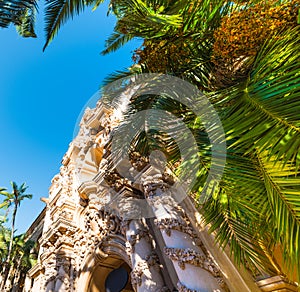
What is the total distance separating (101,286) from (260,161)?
757 cm

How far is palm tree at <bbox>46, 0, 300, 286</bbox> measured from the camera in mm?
2133

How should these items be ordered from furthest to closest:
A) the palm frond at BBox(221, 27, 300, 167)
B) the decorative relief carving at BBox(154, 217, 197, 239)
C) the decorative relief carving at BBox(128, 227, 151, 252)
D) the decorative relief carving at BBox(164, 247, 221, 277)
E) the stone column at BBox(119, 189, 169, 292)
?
1. the decorative relief carving at BBox(128, 227, 151, 252)
2. the stone column at BBox(119, 189, 169, 292)
3. the decorative relief carving at BBox(154, 217, 197, 239)
4. the decorative relief carving at BBox(164, 247, 221, 277)
5. the palm frond at BBox(221, 27, 300, 167)

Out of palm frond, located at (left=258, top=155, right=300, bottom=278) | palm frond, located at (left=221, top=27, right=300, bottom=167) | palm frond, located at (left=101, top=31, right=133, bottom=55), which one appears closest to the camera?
palm frond, located at (left=258, top=155, right=300, bottom=278)

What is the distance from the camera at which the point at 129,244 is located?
587 centimetres

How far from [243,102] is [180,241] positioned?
9.42ft

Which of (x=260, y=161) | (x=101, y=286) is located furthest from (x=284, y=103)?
(x=101, y=286)

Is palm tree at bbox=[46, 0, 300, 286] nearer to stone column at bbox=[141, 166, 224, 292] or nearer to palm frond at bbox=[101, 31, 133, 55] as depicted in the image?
stone column at bbox=[141, 166, 224, 292]

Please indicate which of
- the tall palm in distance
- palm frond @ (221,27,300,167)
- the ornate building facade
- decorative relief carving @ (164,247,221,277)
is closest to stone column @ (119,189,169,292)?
the ornate building facade

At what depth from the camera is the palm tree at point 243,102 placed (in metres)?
2.13

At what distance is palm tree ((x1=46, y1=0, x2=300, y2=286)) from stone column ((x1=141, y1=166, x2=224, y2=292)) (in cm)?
94

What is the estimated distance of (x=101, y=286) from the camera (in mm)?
8195

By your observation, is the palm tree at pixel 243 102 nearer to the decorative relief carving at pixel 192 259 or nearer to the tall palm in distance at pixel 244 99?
the tall palm in distance at pixel 244 99

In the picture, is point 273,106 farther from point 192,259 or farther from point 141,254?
point 141,254

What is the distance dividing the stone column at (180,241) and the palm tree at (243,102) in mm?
937
